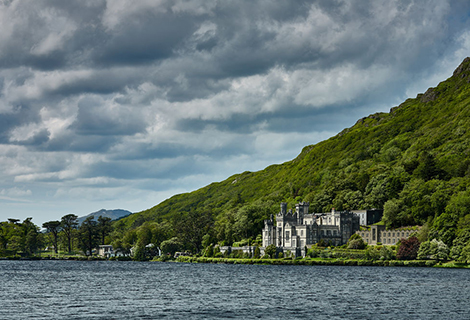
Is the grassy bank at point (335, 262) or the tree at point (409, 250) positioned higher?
the tree at point (409, 250)

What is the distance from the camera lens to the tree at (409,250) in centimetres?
13462

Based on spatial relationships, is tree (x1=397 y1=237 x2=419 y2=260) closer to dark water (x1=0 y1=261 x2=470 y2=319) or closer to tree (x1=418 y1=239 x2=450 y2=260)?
tree (x1=418 y1=239 x2=450 y2=260)

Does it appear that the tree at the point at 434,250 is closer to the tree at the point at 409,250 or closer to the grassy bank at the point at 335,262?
the grassy bank at the point at 335,262

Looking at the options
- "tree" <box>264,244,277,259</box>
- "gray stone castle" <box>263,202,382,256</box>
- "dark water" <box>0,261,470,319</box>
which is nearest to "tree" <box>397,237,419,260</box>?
"gray stone castle" <box>263,202,382,256</box>

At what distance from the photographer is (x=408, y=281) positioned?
90.1m

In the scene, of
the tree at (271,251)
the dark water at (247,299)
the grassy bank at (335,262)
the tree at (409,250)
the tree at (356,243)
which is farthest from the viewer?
the tree at (271,251)

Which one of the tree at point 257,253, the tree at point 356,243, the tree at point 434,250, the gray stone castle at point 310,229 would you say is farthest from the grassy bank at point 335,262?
the tree at point 356,243

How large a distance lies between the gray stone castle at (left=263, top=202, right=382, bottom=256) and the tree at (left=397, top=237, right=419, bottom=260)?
32.5m

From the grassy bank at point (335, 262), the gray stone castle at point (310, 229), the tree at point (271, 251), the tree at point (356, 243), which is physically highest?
the gray stone castle at point (310, 229)

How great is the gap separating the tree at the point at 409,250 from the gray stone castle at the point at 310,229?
32504 millimetres

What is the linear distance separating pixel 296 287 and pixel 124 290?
968 inches

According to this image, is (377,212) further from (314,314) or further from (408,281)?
(314,314)

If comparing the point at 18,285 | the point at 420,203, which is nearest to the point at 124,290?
the point at 18,285

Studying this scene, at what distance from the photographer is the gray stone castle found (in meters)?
168
